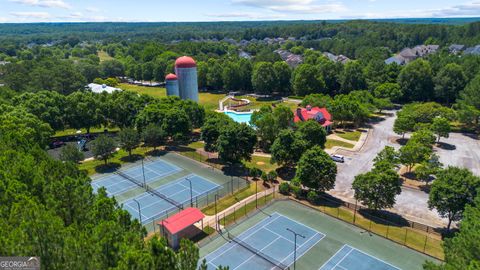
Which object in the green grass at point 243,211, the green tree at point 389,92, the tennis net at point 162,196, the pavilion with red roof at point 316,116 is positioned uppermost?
the green tree at point 389,92

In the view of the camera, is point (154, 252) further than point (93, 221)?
No

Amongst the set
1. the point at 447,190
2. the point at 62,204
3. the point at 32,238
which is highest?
the point at 32,238

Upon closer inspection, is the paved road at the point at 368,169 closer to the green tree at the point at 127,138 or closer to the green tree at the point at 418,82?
the green tree at the point at 418,82

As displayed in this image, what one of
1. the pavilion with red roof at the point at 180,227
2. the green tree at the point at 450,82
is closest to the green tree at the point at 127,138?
the pavilion with red roof at the point at 180,227

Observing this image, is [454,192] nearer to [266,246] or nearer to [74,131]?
[266,246]

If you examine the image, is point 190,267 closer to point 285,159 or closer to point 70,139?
point 285,159

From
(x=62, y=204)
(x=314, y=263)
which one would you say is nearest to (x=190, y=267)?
(x=62, y=204)

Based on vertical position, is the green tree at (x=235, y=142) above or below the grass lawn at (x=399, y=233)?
above
